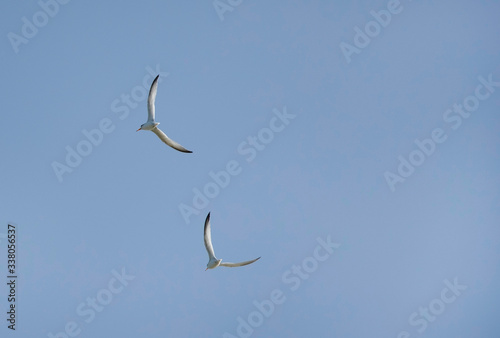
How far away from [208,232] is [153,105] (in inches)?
249

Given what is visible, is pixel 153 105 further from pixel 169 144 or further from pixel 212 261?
pixel 212 261

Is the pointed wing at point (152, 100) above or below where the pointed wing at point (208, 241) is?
above

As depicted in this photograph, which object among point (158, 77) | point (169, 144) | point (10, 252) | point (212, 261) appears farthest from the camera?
point (10, 252)

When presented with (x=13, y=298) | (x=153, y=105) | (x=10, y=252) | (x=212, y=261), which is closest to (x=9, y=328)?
(x=13, y=298)

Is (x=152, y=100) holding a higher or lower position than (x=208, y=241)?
higher

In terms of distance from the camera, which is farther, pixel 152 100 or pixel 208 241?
pixel 208 241

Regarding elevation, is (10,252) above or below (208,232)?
above

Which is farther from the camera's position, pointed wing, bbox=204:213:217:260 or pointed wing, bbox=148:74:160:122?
pointed wing, bbox=204:213:217:260

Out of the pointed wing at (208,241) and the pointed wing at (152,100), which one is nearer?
the pointed wing at (152,100)

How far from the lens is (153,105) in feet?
92.9

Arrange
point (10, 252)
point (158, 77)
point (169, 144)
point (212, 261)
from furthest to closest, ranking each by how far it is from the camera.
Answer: point (10, 252) → point (212, 261) → point (169, 144) → point (158, 77)

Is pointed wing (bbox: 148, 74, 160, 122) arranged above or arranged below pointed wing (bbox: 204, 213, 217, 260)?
above

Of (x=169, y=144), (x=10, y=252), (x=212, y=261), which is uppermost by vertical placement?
(x=10, y=252)

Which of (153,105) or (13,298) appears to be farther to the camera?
(13,298)
